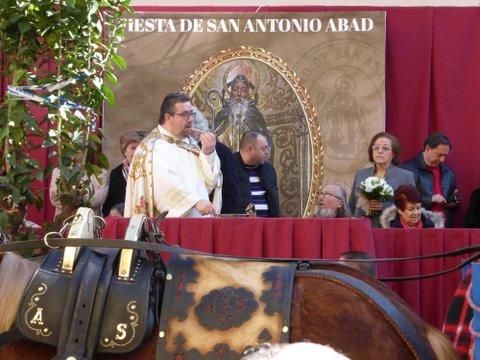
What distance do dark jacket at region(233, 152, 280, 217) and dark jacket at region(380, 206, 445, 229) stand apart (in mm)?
933

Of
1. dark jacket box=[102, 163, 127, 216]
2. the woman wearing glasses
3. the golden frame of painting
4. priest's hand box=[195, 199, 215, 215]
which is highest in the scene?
the golden frame of painting

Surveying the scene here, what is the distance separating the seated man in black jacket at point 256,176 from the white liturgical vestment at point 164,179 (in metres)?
0.82

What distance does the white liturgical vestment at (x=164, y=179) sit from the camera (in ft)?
21.8

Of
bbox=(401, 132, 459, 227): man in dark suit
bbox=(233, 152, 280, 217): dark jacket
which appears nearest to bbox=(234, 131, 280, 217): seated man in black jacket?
bbox=(233, 152, 280, 217): dark jacket

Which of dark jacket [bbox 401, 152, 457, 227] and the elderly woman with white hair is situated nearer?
dark jacket [bbox 401, 152, 457, 227]

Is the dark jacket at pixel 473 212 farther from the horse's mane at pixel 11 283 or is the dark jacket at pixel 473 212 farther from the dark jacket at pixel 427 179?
the horse's mane at pixel 11 283

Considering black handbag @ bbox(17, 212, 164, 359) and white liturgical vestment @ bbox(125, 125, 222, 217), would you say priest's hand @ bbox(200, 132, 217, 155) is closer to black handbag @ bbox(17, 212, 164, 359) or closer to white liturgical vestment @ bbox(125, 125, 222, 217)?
white liturgical vestment @ bbox(125, 125, 222, 217)

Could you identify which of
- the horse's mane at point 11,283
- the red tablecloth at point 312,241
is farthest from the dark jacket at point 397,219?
the horse's mane at point 11,283

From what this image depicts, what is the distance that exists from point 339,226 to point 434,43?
4466 millimetres

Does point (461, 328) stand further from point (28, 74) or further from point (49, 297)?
point (28, 74)

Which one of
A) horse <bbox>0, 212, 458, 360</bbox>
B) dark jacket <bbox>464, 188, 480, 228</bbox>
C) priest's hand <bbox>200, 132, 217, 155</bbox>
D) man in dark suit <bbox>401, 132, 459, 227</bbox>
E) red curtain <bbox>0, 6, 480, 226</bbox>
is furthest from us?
red curtain <bbox>0, 6, 480, 226</bbox>

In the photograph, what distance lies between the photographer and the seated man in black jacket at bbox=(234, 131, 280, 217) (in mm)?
7758

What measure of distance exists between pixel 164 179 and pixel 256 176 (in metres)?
1.39

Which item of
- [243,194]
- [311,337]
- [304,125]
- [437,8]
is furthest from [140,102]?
[311,337]
